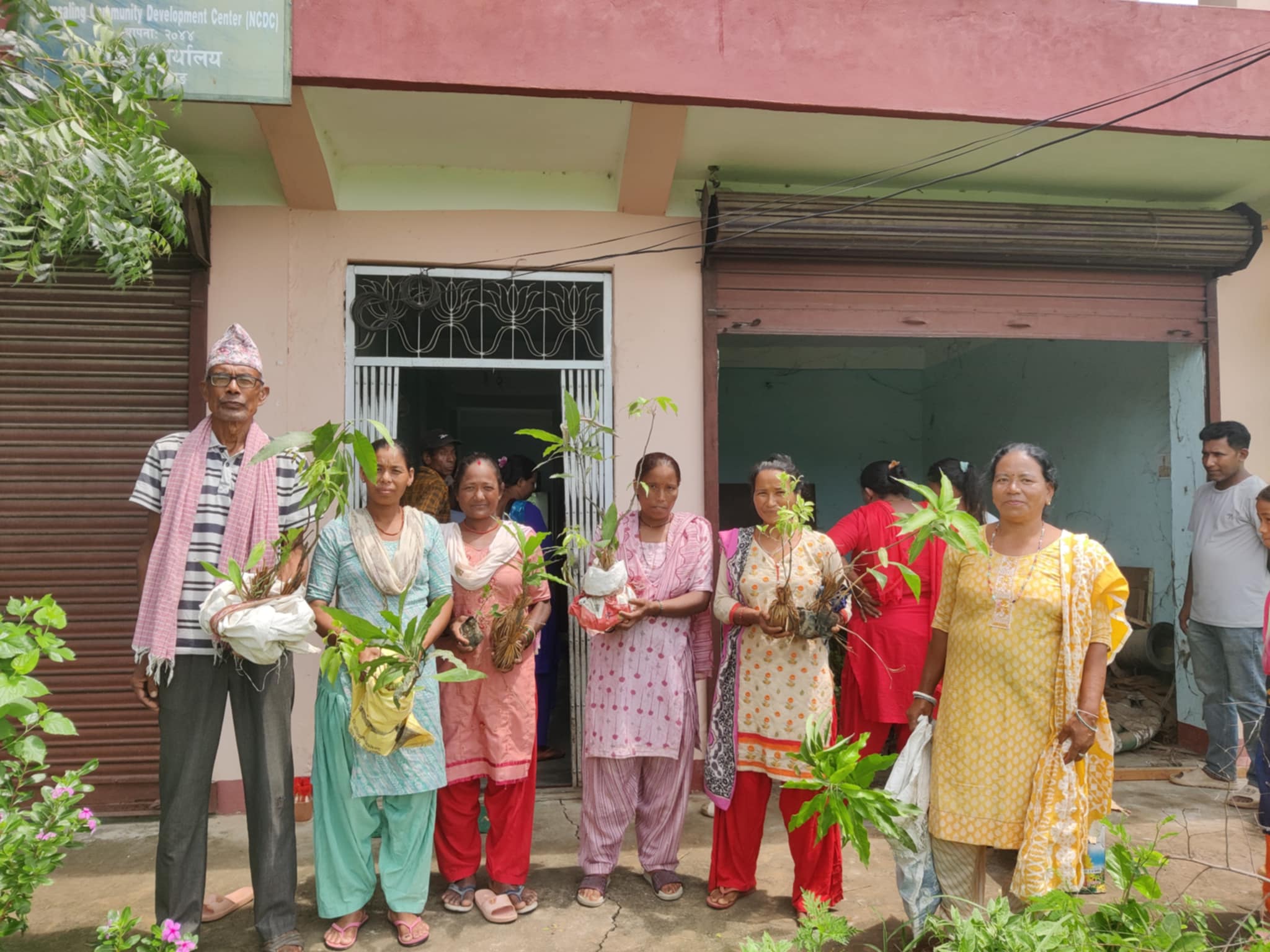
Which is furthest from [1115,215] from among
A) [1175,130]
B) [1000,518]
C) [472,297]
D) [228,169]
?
[228,169]

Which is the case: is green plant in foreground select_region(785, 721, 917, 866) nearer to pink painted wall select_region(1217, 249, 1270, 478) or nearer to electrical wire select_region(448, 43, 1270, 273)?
electrical wire select_region(448, 43, 1270, 273)

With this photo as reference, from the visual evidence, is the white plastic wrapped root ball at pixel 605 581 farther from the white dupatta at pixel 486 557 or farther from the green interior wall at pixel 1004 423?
the green interior wall at pixel 1004 423

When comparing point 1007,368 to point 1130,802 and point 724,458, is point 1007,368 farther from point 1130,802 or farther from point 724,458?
point 1130,802

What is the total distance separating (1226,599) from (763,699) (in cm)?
296

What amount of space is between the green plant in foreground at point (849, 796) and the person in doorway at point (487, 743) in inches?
46.6

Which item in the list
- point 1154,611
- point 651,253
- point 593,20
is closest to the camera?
point 593,20

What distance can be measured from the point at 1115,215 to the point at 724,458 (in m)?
4.89

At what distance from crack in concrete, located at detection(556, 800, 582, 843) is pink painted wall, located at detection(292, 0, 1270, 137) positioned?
11.1ft

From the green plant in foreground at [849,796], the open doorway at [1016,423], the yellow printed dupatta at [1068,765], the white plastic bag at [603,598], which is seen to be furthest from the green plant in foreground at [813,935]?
the open doorway at [1016,423]

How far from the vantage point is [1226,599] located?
4.50 m

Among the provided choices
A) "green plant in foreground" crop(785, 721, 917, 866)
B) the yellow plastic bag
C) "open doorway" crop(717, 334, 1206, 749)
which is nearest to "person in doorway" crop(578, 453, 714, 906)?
the yellow plastic bag

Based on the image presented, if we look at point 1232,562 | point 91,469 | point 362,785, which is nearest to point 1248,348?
point 1232,562

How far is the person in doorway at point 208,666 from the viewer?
2746 mm

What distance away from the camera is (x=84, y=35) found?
140 inches
